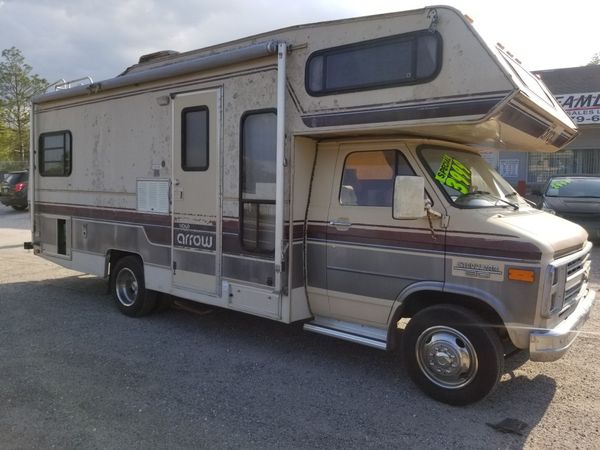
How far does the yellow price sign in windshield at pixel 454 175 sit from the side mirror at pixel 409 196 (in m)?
0.45

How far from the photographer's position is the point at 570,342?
4109mm

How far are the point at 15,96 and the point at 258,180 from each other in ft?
167

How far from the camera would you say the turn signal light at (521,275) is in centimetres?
385

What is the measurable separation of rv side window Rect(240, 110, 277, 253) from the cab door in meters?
0.62

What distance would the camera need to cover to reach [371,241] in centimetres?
464

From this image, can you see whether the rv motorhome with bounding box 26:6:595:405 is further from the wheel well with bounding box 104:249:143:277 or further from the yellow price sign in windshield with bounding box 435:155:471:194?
the wheel well with bounding box 104:249:143:277

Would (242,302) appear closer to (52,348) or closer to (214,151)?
(214,151)

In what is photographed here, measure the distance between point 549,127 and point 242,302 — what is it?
3.27 meters

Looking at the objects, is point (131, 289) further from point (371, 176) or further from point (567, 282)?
point (567, 282)

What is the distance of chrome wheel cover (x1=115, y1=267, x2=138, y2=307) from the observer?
676cm

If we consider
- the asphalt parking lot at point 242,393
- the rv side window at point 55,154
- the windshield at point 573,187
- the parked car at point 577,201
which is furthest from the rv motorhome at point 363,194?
the windshield at point 573,187

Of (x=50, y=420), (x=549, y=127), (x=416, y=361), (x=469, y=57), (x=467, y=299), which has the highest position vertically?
(x=469, y=57)

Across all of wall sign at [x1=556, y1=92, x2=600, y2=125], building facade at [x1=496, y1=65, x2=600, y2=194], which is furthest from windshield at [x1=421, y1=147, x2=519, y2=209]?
wall sign at [x1=556, y1=92, x2=600, y2=125]

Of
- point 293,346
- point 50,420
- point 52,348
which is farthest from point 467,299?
point 52,348
